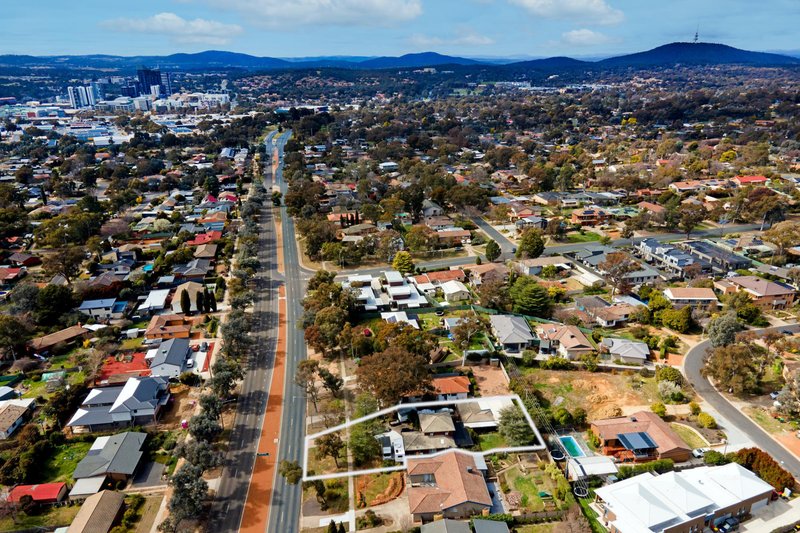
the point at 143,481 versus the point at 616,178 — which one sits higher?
the point at 616,178

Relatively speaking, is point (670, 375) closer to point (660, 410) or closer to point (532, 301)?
point (660, 410)

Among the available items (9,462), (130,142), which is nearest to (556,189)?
(9,462)

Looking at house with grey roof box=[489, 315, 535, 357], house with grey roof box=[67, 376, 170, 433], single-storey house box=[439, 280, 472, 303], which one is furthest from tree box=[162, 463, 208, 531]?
single-storey house box=[439, 280, 472, 303]

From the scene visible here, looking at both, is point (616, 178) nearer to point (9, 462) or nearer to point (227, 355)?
point (227, 355)

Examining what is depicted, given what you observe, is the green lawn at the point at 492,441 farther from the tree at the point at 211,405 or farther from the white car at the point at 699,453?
the tree at the point at 211,405

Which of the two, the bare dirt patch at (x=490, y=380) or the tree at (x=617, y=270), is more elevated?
the tree at (x=617, y=270)

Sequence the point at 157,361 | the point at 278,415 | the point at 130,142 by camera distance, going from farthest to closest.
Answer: the point at 130,142 → the point at 157,361 → the point at 278,415


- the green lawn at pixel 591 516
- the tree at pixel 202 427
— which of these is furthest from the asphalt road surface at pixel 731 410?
the tree at pixel 202 427
